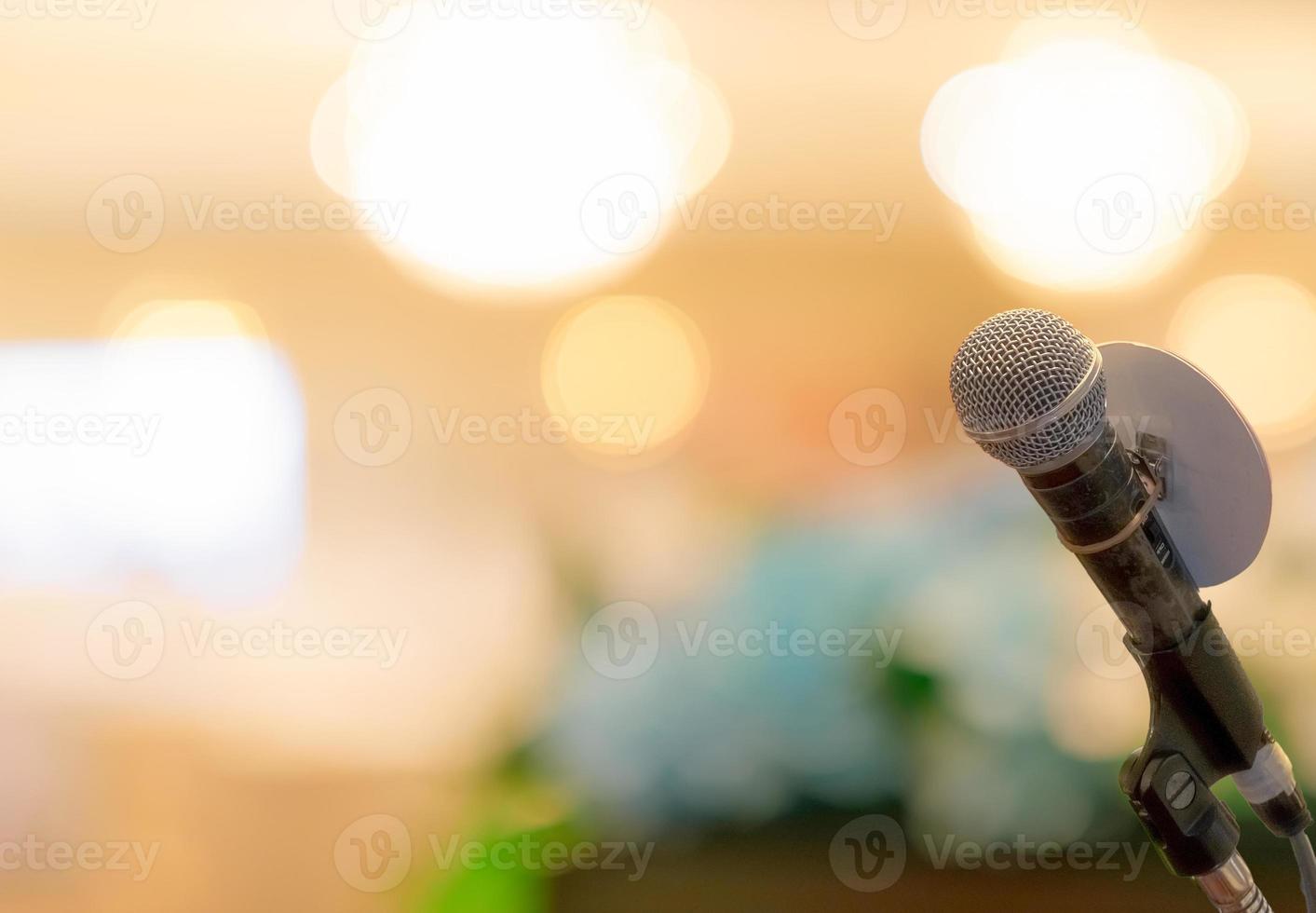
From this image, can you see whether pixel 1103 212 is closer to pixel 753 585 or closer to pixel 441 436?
pixel 753 585

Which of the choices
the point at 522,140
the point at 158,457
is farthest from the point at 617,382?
the point at 158,457

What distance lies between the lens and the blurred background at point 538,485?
1669 mm

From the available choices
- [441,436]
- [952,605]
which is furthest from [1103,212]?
[441,436]

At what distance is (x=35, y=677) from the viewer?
166 cm

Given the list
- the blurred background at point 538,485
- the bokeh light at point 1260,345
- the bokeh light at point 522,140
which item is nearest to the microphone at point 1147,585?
the blurred background at point 538,485

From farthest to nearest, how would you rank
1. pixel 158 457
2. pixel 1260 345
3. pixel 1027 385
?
pixel 1260 345, pixel 158 457, pixel 1027 385

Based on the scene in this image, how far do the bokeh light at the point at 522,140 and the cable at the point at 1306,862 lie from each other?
1.38 m

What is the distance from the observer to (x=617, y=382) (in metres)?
1.70

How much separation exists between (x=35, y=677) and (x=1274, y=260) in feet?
8.13

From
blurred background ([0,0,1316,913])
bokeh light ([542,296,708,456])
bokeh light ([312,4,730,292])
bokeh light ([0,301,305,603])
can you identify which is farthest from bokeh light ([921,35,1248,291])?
bokeh light ([0,301,305,603])

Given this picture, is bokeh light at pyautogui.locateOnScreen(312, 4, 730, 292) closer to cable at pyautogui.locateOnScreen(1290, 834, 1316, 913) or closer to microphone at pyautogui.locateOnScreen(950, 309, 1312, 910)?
microphone at pyautogui.locateOnScreen(950, 309, 1312, 910)

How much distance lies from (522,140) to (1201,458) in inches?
56.7

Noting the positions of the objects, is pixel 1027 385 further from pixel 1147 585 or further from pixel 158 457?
pixel 158 457

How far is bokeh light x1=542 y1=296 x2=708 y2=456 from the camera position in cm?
170
